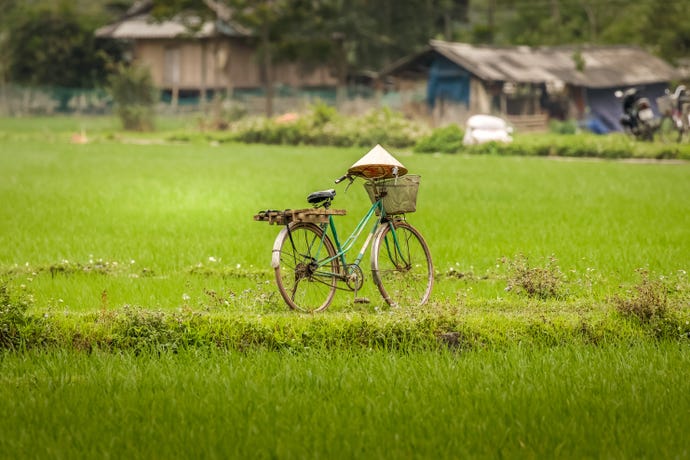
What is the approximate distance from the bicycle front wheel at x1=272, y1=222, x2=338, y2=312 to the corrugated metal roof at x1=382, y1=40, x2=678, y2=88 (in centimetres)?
3218

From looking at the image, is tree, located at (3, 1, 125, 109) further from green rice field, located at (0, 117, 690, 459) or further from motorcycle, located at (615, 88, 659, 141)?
green rice field, located at (0, 117, 690, 459)

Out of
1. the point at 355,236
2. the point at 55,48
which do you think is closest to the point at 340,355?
the point at 355,236

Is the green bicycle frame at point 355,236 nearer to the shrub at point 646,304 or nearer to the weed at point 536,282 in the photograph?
the weed at point 536,282

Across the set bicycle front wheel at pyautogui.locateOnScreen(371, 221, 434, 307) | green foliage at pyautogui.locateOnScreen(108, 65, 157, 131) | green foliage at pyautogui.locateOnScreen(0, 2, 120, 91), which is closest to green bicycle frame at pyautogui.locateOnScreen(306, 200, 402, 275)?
bicycle front wheel at pyautogui.locateOnScreen(371, 221, 434, 307)

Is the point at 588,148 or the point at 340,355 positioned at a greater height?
the point at 588,148

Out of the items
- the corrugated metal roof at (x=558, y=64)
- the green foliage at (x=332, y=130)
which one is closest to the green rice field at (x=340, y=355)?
the green foliage at (x=332, y=130)

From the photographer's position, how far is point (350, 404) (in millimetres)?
5965

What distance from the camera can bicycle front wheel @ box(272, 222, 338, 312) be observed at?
8.00m

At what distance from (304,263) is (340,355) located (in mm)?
1163

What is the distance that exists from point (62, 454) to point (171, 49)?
1857 inches

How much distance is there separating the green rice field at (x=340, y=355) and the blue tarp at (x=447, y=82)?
29.6 metres

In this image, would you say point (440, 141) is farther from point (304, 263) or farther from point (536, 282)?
point (304, 263)

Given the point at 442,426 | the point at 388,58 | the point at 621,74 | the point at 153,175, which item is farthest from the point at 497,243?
the point at 388,58

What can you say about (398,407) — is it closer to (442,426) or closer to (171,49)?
(442,426)
